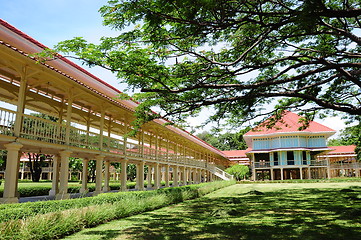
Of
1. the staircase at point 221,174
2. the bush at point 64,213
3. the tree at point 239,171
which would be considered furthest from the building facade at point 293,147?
the bush at point 64,213

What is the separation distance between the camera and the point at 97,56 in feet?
25.8

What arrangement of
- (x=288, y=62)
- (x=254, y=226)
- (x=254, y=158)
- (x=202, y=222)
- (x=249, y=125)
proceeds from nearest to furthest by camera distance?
(x=254, y=226), (x=202, y=222), (x=288, y=62), (x=249, y=125), (x=254, y=158)

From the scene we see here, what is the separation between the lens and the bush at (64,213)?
6.66 meters

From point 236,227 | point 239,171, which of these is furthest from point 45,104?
point 239,171

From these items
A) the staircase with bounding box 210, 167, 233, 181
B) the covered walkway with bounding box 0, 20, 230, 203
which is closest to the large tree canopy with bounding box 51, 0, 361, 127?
the covered walkway with bounding box 0, 20, 230, 203

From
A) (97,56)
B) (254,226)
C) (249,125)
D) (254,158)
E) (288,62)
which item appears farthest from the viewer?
(254,158)

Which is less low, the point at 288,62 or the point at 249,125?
the point at 288,62

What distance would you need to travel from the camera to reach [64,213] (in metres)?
8.50

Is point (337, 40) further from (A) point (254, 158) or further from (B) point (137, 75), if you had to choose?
(A) point (254, 158)

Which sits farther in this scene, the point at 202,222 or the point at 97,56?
the point at 202,222

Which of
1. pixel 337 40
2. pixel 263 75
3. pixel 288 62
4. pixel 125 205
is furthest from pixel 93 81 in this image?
pixel 337 40

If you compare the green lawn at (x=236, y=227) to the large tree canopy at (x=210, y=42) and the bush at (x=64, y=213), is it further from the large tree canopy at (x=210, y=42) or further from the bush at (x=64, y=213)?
the large tree canopy at (x=210, y=42)

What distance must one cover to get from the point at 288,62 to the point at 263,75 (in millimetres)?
1188

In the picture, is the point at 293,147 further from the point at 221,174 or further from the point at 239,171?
the point at 221,174
